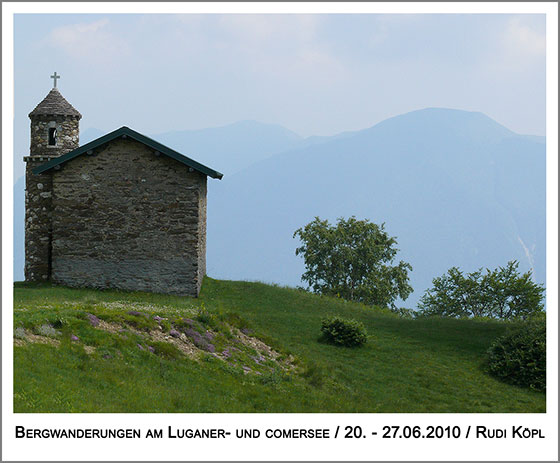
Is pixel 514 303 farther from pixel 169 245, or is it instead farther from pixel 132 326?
pixel 132 326

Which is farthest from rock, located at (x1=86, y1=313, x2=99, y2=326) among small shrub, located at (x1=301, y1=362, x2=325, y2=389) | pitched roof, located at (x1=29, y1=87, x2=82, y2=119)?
pitched roof, located at (x1=29, y1=87, x2=82, y2=119)

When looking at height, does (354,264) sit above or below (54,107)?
below

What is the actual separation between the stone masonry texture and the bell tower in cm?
199

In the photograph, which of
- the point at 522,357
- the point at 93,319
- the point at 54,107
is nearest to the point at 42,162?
the point at 54,107

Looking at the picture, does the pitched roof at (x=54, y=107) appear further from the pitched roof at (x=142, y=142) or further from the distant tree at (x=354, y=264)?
the distant tree at (x=354, y=264)

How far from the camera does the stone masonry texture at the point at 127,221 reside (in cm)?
3172

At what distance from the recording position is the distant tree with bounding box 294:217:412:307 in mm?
50219

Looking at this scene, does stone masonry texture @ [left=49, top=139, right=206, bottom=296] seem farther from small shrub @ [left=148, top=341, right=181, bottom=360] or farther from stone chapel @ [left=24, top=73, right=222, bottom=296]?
small shrub @ [left=148, top=341, right=181, bottom=360]

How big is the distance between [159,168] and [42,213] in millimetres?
7859

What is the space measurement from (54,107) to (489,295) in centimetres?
3468

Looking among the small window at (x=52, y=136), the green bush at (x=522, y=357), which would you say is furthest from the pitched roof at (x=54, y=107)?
the green bush at (x=522, y=357)

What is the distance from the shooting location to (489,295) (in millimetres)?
47781

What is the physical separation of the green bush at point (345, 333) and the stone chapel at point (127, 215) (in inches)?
340

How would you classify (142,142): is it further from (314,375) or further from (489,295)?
(489,295)
